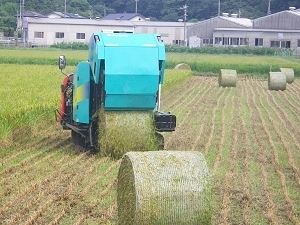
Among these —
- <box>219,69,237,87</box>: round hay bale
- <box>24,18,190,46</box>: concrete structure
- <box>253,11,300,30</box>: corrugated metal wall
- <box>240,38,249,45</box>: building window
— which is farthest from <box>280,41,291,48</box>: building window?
<box>219,69,237,87</box>: round hay bale

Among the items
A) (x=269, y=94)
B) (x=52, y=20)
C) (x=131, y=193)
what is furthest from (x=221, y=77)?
(x=52, y=20)

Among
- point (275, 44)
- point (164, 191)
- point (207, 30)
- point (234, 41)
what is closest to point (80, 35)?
point (207, 30)

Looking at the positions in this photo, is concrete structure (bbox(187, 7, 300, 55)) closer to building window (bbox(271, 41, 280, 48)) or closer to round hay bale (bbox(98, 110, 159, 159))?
building window (bbox(271, 41, 280, 48))

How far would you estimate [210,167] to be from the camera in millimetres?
12469

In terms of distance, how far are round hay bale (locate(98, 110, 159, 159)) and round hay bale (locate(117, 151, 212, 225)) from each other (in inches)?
181

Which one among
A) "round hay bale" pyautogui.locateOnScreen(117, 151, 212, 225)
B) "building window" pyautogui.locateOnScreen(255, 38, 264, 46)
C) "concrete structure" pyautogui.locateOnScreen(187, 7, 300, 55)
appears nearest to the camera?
"round hay bale" pyautogui.locateOnScreen(117, 151, 212, 225)

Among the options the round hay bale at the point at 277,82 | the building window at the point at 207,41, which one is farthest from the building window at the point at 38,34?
the round hay bale at the point at 277,82

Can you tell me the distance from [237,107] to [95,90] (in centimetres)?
1051

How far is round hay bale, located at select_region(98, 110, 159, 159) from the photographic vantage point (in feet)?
42.2

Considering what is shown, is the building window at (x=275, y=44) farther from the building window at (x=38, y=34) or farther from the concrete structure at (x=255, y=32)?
the building window at (x=38, y=34)

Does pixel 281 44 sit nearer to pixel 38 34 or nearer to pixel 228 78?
pixel 38 34

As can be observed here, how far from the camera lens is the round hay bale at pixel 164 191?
7.73 meters

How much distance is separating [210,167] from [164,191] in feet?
15.5

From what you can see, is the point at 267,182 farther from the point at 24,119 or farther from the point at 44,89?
the point at 44,89
